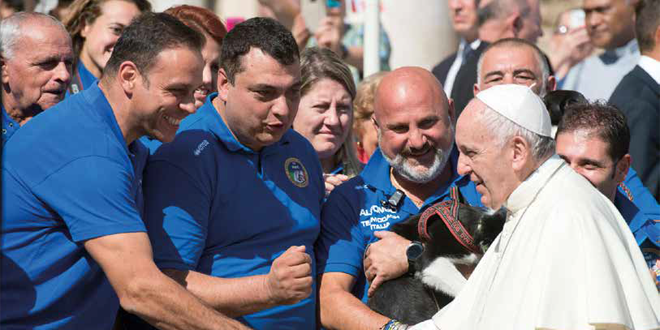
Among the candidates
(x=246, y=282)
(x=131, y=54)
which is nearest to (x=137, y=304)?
(x=246, y=282)

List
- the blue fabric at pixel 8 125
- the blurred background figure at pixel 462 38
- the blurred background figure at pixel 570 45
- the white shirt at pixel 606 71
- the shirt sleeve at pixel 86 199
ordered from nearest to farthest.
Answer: the shirt sleeve at pixel 86 199 < the blue fabric at pixel 8 125 < the blurred background figure at pixel 462 38 < the white shirt at pixel 606 71 < the blurred background figure at pixel 570 45

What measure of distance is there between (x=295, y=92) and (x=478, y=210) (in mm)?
1003

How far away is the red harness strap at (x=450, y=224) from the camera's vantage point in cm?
424

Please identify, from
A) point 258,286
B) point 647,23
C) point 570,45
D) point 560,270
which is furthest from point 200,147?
point 570,45

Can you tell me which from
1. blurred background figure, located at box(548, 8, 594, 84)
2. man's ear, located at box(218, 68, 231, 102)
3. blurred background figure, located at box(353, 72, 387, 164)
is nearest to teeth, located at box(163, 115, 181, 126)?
man's ear, located at box(218, 68, 231, 102)

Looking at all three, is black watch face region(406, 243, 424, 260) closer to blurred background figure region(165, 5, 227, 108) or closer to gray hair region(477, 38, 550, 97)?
blurred background figure region(165, 5, 227, 108)

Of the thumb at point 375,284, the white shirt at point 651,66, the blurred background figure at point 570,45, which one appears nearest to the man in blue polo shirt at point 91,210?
the thumb at point 375,284

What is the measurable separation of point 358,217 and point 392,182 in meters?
0.33

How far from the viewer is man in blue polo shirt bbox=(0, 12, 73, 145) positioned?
503 centimetres

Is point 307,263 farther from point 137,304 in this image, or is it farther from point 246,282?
point 137,304

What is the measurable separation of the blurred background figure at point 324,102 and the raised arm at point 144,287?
79.0 inches

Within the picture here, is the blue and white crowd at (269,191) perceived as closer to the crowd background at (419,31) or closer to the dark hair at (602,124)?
the dark hair at (602,124)

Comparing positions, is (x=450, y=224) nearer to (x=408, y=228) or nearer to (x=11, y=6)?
(x=408, y=228)

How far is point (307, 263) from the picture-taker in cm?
396
